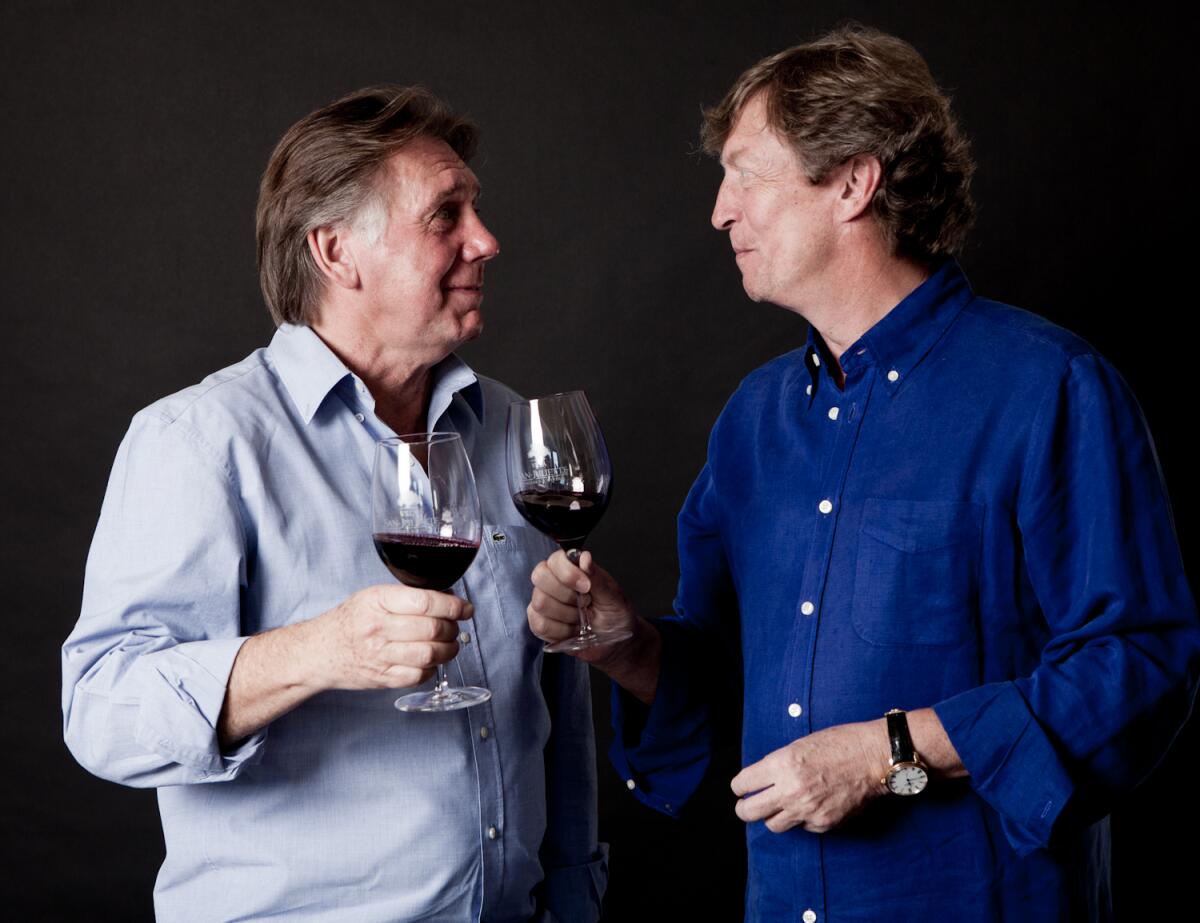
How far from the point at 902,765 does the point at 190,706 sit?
0.93m

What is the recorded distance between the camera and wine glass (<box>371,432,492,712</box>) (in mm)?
1581

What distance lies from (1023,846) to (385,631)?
918 millimetres

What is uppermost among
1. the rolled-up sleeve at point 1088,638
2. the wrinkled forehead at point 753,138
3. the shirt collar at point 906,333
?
the wrinkled forehead at point 753,138

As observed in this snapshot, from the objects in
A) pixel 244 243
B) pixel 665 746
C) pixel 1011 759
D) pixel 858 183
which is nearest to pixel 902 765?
pixel 1011 759

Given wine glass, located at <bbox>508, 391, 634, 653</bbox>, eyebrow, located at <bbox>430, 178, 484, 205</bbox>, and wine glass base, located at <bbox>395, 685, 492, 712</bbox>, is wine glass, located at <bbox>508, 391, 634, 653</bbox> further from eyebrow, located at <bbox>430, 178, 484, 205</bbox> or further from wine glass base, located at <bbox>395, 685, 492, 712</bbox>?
eyebrow, located at <bbox>430, 178, 484, 205</bbox>

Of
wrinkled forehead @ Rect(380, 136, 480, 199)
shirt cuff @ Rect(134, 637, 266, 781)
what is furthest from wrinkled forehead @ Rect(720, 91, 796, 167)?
shirt cuff @ Rect(134, 637, 266, 781)

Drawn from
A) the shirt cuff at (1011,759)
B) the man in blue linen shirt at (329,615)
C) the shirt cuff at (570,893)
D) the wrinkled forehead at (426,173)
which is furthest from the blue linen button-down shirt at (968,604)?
the wrinkled forehead at (426,173)

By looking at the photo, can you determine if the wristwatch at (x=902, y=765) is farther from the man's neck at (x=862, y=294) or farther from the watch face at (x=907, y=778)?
the man's neck at (x=862, y=294)

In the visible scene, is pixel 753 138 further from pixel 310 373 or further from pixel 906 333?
pixel 310 373

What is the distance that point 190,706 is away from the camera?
65.0 inches

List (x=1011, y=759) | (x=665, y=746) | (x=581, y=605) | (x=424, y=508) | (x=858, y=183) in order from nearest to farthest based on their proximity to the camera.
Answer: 1. (x=424, y=508)
2. (x=1011, y=759)
3. (x=581, y=605)
4. (x=858, y=183)
5. (x=665, y=746)

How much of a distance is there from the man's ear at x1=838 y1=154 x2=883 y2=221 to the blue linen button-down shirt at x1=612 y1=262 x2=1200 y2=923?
0.16 meters

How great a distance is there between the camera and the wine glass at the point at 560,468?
179 cm

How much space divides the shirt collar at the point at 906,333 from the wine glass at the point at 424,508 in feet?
2.35
